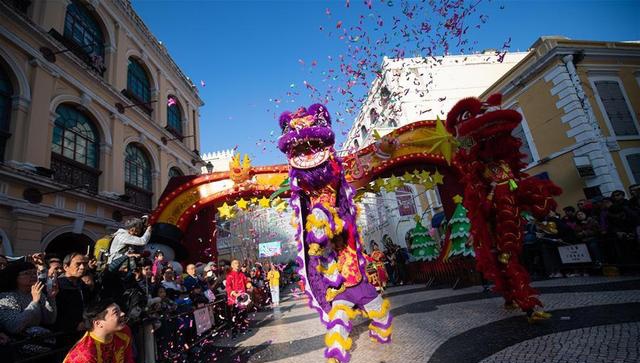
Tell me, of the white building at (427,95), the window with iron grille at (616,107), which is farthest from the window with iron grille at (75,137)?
the window with iron grille at (616,107)

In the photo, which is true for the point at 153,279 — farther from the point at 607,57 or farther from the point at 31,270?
the point at 607,57

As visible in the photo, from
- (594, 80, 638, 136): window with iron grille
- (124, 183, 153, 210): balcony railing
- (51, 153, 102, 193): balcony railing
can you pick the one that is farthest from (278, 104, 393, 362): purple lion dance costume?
(594, 80, 638, 136): window with iron grille

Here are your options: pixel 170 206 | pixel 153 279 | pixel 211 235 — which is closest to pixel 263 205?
pixel 211 235

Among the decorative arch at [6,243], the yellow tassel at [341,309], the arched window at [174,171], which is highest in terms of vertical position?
the arched window at [174,171]

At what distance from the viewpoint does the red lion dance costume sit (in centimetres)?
374

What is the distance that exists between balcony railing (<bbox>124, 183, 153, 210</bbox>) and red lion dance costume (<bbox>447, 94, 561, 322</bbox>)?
40.0ft

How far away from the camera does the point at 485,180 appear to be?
160 inches

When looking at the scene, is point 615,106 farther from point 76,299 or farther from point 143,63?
point 143,63

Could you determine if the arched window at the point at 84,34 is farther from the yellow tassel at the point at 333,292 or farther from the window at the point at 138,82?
the yellow tassel at the point at 333,292

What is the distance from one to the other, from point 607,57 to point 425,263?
11.8 meters

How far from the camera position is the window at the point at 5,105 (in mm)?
7773

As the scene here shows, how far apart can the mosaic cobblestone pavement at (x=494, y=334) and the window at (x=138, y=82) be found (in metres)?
12.8

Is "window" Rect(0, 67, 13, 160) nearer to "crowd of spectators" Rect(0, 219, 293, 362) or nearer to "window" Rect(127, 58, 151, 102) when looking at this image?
"window" Rect(127, 58, 151, 102)

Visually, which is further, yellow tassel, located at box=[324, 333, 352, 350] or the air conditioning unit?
the air conditioning unit
